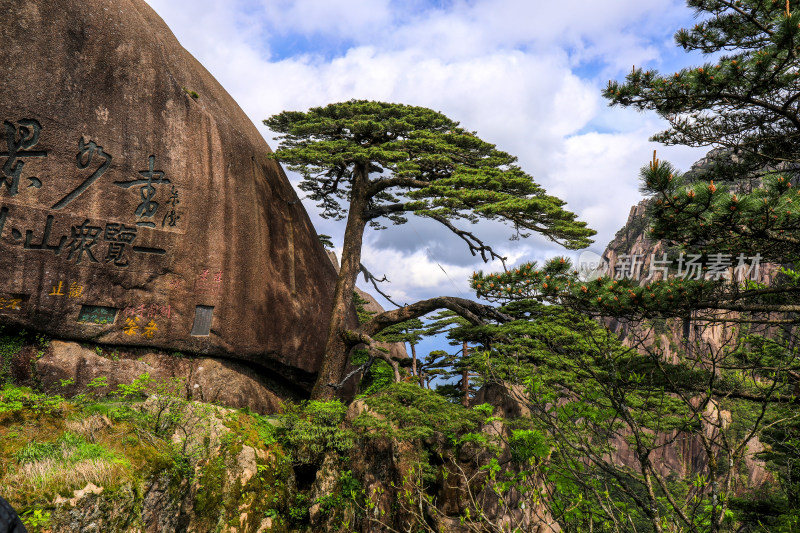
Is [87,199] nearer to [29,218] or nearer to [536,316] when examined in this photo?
[29,218]

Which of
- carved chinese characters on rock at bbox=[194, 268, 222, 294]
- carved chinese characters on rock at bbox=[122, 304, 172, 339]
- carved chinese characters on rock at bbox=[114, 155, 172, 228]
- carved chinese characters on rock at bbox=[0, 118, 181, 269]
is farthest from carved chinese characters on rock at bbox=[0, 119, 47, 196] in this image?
carved chinese characters on rock at bbox=[194, 268, 222, 294]

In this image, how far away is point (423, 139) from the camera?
9.39 metres

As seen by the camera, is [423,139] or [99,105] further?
[423,139]

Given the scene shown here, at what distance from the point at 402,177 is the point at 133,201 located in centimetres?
522

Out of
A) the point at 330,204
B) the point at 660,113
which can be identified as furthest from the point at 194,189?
the point at 660,113

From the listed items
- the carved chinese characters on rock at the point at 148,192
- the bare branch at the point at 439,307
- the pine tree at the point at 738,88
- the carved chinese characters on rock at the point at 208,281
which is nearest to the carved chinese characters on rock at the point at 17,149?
the carved chinese characters on rock at the point at 148,192

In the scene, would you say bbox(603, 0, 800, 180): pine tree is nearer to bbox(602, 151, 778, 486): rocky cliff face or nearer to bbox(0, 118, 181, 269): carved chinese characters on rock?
bbox(602, 151, 778, 486): rocky cliff face

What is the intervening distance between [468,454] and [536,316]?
2.86 m

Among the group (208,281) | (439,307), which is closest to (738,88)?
(439,307)

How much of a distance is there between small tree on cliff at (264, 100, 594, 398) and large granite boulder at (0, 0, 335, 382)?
43.0 inches

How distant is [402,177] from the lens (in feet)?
33.1

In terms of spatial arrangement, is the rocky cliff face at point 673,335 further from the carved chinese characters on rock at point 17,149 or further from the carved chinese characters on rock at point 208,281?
the carved chinese characters on rock at point 17,149

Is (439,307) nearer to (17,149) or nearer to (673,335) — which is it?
(673,335)

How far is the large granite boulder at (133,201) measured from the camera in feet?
24.8
